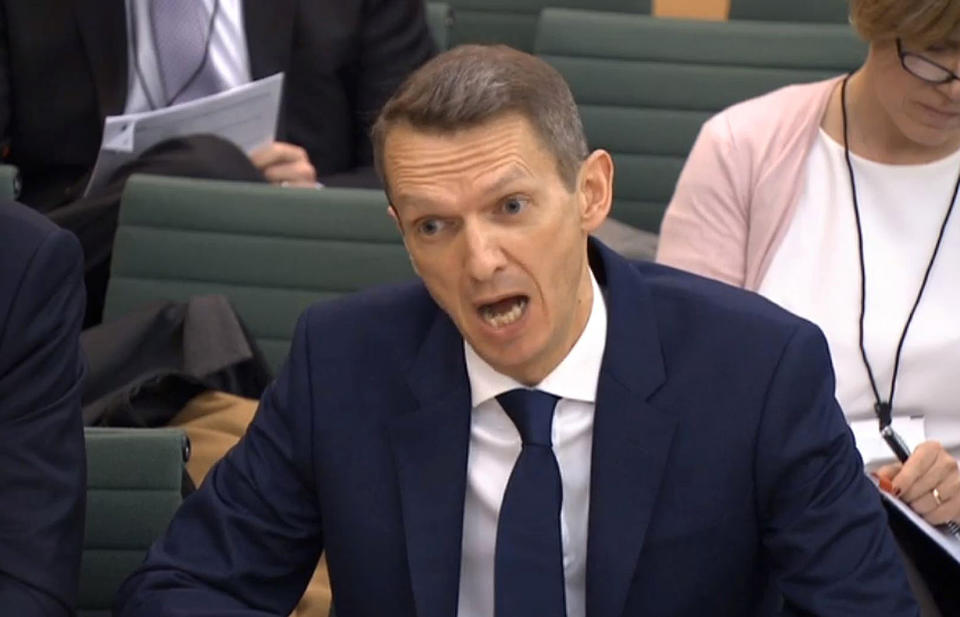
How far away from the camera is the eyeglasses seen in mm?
2350

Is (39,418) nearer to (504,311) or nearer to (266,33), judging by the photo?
(504,311)

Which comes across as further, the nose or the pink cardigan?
the pink cardigan

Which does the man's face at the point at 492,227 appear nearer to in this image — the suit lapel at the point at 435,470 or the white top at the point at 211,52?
the suit lapel at the point at 435,470

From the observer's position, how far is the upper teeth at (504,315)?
1.75m

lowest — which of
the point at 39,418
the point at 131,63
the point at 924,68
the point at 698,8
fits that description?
the point at 698,8

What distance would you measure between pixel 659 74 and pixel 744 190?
1143 millimetres

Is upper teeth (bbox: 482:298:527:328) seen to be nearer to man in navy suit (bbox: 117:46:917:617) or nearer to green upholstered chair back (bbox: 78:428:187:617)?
man in navy suit (bbox: 117:46:917:617)

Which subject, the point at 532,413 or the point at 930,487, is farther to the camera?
the point at 930,487

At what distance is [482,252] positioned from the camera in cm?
171

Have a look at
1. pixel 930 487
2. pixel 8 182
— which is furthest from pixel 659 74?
pixel 930 487

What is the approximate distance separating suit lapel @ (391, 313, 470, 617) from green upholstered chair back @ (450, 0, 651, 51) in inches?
99.8

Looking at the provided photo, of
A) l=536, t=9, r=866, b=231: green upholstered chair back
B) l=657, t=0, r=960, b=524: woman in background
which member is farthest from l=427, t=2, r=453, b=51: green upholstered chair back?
l=657, t=0, r=960, b=524: woman in background

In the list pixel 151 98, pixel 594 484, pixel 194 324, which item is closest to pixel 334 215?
pixel 194 324

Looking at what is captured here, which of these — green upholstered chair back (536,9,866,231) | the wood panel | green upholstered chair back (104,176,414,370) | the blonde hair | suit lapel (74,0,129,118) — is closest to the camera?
the blonde hair
